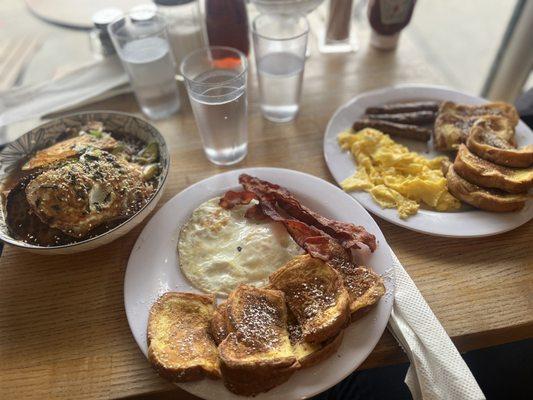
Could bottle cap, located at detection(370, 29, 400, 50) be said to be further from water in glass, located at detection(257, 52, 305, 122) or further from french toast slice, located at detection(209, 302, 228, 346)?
french toast slice, located at detection(209, 302, 228, 346)

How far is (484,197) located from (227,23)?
111 cm

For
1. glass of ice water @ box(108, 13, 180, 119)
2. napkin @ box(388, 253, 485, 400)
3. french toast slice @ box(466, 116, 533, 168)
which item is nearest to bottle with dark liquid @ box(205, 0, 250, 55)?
glass of ice water @ box(108, 13, 180, 119)

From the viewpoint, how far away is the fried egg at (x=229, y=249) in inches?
41.8

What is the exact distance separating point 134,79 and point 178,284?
0.83 m

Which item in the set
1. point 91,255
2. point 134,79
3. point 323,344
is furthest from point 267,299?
point 134,79

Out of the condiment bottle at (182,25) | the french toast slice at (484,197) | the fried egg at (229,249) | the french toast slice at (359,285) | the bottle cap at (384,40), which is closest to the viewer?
the french toast slice at (359,285)

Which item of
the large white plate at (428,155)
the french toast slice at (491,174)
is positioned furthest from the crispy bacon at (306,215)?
the french toast slice at (491,174)

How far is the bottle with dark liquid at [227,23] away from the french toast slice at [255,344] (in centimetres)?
108

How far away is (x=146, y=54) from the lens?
148cm

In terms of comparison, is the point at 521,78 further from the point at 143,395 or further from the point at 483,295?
the point at 143,395

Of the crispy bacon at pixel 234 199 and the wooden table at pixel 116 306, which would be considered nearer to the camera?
the wooden table at pixel 116 306

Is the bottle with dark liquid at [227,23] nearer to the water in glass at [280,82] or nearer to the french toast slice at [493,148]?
the water in glass at [280,82]

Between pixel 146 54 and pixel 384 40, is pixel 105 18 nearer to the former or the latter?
pixel 146 54

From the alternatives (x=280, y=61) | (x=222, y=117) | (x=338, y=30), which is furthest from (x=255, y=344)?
(x=338, y=30)
